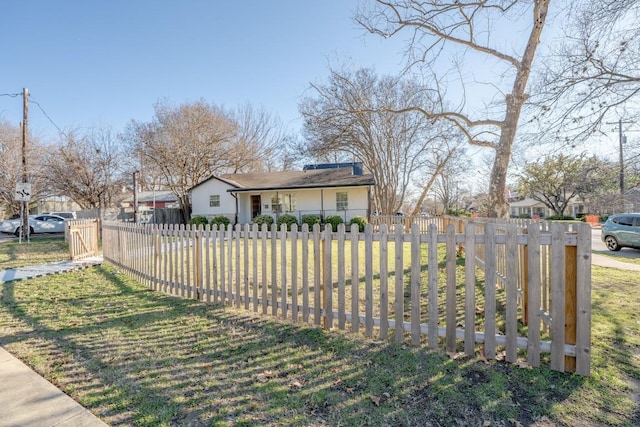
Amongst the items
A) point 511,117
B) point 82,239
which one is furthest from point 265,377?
point 82,239

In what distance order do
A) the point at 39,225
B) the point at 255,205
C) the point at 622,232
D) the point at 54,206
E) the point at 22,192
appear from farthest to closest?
the point at 54,206 → the point at 255,205 → the point at 39,225 → the point at 22,192 → the point at 622,232

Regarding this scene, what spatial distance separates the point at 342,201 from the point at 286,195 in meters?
4.43

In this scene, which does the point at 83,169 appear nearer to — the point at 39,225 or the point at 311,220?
the point at 39,225

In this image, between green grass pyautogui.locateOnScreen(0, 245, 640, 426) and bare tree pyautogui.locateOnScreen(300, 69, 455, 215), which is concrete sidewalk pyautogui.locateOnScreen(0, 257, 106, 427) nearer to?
green grass pyautogui.locateOnScreen(0, 245, 640, 426)

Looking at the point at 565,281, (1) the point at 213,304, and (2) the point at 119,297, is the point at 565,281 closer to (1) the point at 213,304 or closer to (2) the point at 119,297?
(1) the point at 213,304

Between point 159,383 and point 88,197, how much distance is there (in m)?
24.4

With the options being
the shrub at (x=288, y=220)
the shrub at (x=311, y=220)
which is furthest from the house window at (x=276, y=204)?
the shrub at (x=311, y=220)

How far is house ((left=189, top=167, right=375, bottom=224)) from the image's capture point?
22.0 metres

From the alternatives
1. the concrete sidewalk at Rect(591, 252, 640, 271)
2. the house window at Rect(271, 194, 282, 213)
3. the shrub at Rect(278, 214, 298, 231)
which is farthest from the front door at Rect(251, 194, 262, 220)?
the concrete sidewalk at Rect(591, 252, 640, 271)

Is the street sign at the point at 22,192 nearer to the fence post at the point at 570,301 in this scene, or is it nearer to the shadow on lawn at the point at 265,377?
the shadow on lawn at the point at 265,377

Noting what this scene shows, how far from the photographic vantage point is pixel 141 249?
6.75 meters

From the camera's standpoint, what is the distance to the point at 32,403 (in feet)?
8.32

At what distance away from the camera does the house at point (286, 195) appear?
22047mm

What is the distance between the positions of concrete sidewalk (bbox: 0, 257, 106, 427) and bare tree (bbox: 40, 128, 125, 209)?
884 inches
